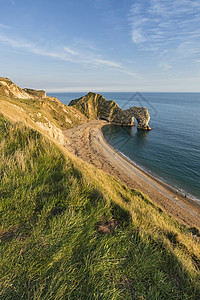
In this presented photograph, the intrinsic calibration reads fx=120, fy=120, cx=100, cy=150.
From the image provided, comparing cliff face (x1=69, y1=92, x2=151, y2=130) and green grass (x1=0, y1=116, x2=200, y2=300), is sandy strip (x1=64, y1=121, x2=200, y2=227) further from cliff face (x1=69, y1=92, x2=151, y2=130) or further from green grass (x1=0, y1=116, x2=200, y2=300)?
cliff face (x1=69, y1=92, x2=151, y2=130)

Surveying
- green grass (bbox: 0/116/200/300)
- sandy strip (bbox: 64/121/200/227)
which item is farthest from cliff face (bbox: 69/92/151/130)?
green grass (bbox: 0/116/200/300)

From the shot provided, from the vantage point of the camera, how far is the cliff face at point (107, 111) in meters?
83.3

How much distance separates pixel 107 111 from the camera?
9444cm

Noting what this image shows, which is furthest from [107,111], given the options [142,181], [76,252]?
[76,252]

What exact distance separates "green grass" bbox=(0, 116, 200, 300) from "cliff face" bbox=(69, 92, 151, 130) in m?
80.6

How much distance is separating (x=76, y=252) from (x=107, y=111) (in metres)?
97.9

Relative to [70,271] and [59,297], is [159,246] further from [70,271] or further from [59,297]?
[59,297]

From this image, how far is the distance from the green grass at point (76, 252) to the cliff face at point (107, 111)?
3173 inches

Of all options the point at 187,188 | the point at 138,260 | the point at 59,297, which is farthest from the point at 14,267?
the point at 187,188

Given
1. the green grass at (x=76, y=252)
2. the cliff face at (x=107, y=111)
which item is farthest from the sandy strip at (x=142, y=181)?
the cliff face at (x=107, y=111)

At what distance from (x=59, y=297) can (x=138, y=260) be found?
1.52 m

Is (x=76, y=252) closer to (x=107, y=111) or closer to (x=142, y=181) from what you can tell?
(x=142, y=181)

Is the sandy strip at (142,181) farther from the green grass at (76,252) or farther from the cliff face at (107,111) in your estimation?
the cliff face at (107,111)

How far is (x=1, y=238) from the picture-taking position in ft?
7.52
